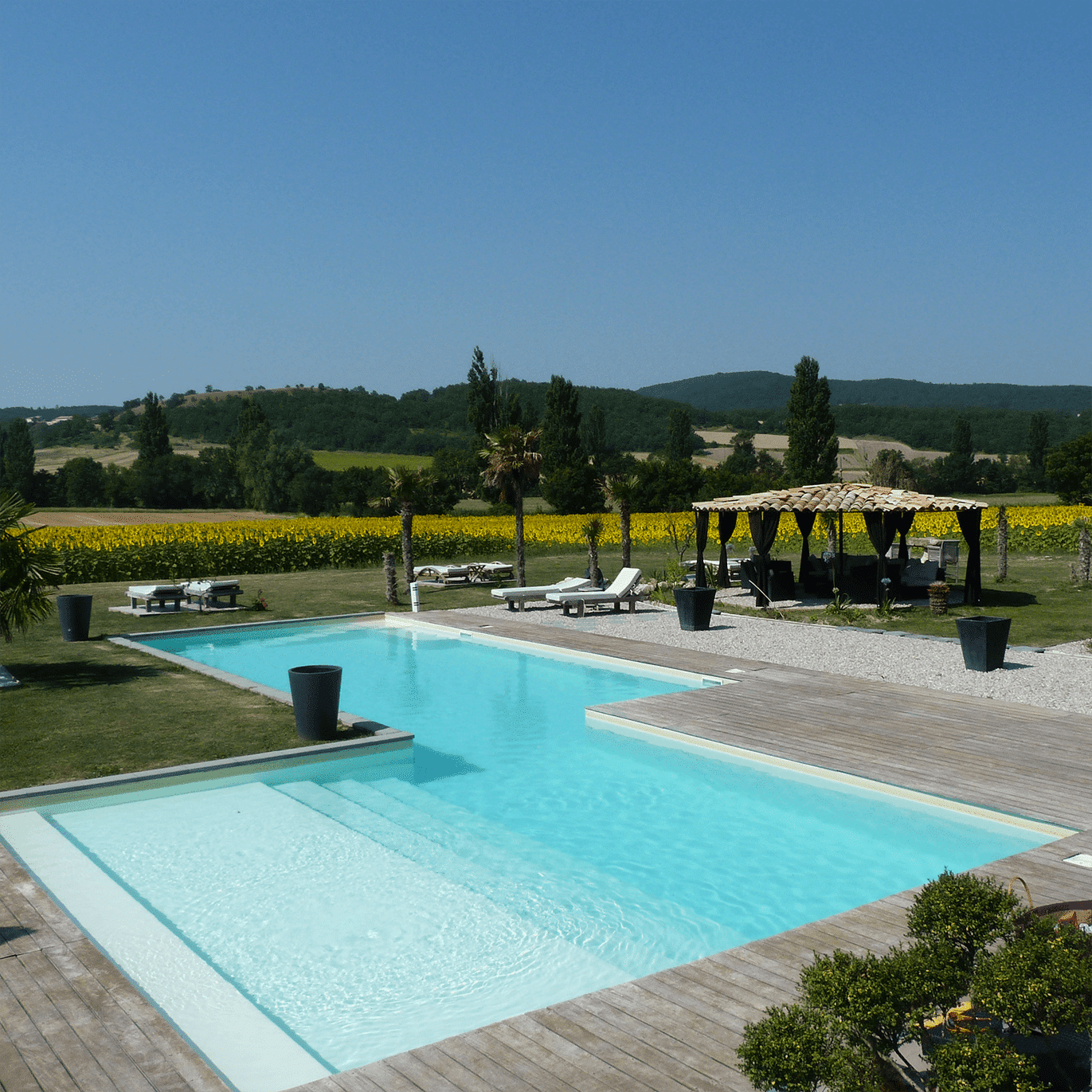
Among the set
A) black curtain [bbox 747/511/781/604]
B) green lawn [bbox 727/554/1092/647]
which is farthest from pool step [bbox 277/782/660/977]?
black curtain [bbox 747/511/781/604]

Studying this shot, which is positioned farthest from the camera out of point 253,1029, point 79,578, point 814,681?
point 79,578

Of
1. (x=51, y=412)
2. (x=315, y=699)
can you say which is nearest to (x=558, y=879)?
(x=315, y=699)

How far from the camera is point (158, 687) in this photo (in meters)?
12.5

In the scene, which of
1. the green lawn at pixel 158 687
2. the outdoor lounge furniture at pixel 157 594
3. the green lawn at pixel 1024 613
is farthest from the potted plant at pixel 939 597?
the outdoor lounge furniture at pixel 157 594

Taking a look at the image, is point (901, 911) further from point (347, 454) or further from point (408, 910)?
Result: point (347, 454)

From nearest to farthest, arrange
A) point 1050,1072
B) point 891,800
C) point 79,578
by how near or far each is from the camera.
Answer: point 1050,1072 → point 891,800 → point 79,578

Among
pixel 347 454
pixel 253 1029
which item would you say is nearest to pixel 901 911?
pixel 253 1029

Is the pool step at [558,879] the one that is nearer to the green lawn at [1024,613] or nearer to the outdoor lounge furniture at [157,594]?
the green lawn at [1024,613]

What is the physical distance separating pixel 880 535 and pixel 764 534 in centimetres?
231

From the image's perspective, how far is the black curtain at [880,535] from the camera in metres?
18.7

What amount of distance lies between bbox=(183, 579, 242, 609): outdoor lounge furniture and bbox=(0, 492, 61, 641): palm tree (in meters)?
7.98

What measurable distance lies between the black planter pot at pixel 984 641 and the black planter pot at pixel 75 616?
1347 centimetres

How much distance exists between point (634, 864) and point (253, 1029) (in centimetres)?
337

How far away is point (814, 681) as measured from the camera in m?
12.0
